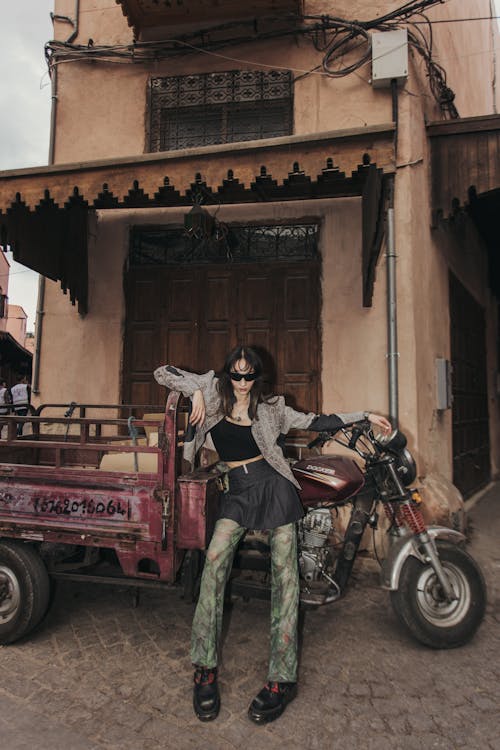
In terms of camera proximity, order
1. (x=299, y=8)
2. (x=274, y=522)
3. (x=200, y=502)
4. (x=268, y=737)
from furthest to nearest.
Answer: (x=299, y=8), (x=200, y=502), (x=274, y=522), (x=268, y=737)

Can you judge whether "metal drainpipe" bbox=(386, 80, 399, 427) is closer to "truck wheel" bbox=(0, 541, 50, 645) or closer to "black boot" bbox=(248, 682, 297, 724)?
"black boot" bbox=(248, 682, 297, 724)

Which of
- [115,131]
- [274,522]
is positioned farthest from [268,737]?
[115,131]

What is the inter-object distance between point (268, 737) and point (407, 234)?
5253 mm

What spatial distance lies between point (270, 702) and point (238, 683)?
39 centimetres

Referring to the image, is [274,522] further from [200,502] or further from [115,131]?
[115,131]

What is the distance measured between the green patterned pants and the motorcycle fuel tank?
0.43 metres

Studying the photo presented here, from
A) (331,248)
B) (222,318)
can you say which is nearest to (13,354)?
(222,318)

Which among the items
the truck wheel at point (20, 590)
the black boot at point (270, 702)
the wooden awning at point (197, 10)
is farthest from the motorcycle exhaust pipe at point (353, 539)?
the wooden awning at point (197, 10)

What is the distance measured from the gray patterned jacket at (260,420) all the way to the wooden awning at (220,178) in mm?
2231

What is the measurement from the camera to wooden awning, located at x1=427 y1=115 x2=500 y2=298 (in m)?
6.14

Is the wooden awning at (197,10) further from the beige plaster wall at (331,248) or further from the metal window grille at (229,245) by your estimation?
the metal window grille at (229,245)

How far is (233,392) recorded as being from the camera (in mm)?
3217

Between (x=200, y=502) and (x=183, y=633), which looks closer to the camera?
(x=200, y=502)

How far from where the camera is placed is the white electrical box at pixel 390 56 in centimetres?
608
